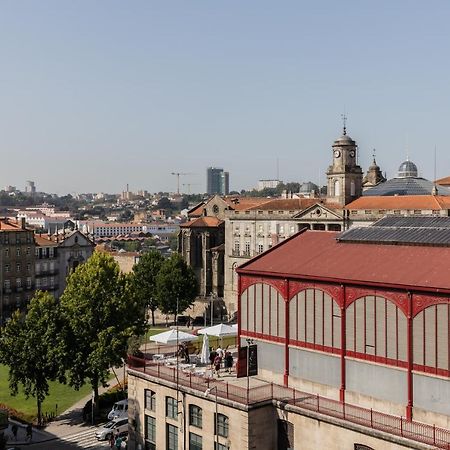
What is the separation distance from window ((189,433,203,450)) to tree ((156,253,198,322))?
4783 centimetres

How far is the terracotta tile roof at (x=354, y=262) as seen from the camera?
35094mm

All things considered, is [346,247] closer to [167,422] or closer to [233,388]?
[233,388]

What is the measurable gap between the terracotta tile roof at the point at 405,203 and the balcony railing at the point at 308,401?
46.4 m

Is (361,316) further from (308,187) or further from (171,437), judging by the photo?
(308,187)

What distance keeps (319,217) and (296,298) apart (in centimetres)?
5195

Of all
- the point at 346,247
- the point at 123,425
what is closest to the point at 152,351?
the point at 123,425

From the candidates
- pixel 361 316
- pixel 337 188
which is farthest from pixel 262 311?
→ pixel 337 188

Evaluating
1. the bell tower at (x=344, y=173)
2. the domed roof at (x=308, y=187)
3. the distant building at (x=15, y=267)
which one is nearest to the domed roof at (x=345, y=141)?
the bell tower at (x=344, y=173)

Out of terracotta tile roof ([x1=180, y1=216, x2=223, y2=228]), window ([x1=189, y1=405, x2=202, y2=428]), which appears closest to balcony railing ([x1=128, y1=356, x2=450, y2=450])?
window ([x1=189, y1=405, x2=202, y2=428])

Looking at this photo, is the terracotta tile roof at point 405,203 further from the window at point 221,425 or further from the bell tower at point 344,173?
the window at point 221,425

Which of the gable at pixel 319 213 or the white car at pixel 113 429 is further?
the gable at pixel 319 213

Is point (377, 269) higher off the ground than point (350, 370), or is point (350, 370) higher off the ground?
point (377, 269)

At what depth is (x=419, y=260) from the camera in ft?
121

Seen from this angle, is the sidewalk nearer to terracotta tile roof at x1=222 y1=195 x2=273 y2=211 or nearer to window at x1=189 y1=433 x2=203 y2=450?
window at x1=189 y1=433 x2=203 y2=450
